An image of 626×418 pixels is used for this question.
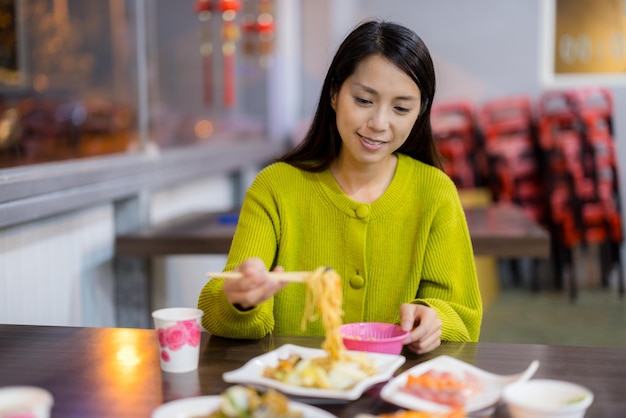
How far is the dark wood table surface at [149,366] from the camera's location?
107cm

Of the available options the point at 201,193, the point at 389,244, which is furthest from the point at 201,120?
the point at 389,244

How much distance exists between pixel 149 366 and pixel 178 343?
82 millimetres

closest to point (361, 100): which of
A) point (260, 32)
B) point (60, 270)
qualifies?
point (60, 270)

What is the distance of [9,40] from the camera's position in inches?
138

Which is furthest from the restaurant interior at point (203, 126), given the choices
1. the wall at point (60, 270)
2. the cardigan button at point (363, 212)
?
the cardigan button at point (363, 212)

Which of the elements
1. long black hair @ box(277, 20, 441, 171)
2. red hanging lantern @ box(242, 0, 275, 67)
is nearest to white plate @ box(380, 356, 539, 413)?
long black hair @ box(277, 20, 441, 171)

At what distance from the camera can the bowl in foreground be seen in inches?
37.4

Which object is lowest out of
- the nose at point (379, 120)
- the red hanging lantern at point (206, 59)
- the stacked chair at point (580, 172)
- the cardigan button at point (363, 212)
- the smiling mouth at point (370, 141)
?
the stacked chair at point (580, 172)

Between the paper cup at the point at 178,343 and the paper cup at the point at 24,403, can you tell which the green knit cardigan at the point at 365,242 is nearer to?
the paper cup at the point at 178,343

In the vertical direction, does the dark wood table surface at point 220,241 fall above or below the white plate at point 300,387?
below

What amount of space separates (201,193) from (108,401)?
9.81 ft

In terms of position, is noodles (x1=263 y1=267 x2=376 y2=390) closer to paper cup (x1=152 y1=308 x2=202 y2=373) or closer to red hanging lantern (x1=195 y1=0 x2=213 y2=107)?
paper cup (x1=152 y1=308 x2=202 y2=373)

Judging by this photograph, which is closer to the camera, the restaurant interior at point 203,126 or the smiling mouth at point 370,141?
the smiling mouth at point 370,141

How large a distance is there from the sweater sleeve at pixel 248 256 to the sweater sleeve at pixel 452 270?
34cm
